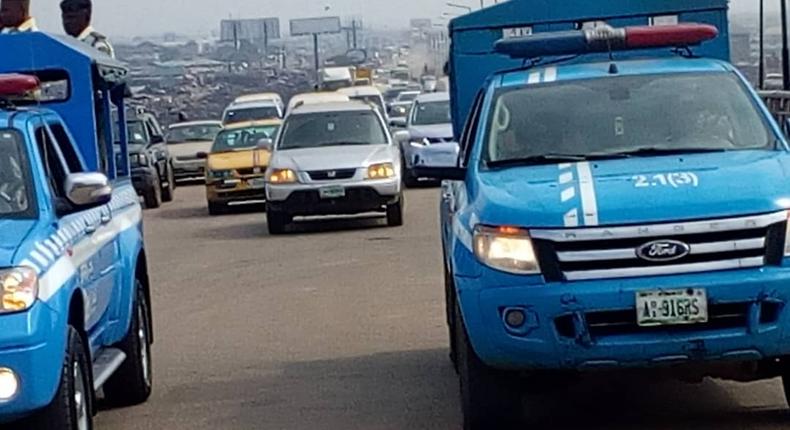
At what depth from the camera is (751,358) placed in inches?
333

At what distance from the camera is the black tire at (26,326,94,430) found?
26.4 ft

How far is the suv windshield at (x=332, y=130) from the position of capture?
2439 centimetres

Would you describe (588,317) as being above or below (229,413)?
above

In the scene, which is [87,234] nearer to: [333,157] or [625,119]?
[625,119]

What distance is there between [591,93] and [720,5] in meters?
4.11

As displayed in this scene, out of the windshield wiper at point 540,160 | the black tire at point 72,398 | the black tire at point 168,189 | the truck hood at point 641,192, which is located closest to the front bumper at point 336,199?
the black tire at point 168,189

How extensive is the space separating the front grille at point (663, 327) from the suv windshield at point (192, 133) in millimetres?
31059

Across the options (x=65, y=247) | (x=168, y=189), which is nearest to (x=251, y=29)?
(x=168, y=189)

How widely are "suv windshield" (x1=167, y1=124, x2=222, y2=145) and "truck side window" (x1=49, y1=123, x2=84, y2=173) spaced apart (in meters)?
28.5

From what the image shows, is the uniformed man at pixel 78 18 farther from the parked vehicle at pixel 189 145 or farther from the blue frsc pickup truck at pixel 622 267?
the parked vehicle at pixel 189 145

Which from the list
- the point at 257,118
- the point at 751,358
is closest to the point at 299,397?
the point at 751,358

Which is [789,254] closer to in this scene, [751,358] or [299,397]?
[751,358]

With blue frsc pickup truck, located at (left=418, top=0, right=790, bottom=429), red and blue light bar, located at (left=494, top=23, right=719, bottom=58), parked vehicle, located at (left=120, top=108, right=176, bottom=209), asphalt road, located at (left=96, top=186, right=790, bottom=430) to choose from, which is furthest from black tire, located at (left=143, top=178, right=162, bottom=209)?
blue frsc pickup truck, located at (left=418, top=0, right=790, bottom=429)

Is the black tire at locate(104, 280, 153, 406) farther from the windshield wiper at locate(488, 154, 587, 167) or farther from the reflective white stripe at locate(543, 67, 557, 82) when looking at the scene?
the reflective white stripe at locate(543, 67, 557, 82)
